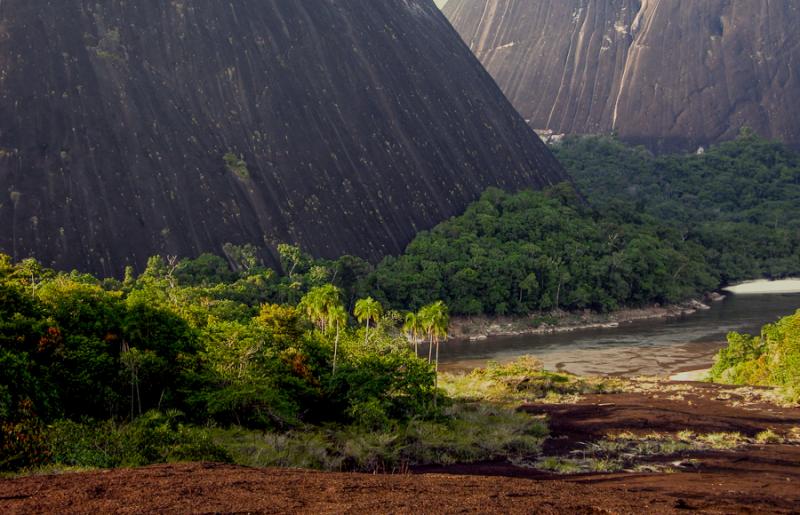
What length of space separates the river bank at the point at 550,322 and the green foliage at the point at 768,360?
2410 cm

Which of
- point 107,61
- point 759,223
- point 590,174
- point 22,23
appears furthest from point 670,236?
point 22,23

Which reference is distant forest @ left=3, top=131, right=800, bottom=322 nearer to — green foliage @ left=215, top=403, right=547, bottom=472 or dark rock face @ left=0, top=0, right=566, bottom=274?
dark rock face @ left=0, top=0, right=566, bottom=274

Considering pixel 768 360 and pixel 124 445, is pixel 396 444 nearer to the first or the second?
pixel 124 445

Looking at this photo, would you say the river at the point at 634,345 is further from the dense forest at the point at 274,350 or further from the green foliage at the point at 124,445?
the green foliage at the point at 124,445

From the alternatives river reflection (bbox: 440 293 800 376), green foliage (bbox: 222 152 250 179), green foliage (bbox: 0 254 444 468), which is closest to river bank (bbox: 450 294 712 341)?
river reflection (bbox: 440 293 800 376)

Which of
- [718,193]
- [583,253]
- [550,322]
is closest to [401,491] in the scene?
[550,322]

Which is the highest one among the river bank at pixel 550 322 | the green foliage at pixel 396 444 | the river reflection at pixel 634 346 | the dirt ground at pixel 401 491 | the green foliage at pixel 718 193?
the green foliage at pixel 718 193

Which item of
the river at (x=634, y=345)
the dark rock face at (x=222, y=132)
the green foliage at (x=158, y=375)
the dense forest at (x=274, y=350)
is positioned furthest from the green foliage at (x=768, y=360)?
the dark rock face at (x=222, y=132)

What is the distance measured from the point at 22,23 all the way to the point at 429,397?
58.3 metres

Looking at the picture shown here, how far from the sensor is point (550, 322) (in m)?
81.3

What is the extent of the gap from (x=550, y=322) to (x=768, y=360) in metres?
32.7

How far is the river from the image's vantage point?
60.0 metres

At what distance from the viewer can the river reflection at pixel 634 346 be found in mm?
60031

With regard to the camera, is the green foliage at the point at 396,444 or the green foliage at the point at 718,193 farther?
the green foliage at the point at 718,193
